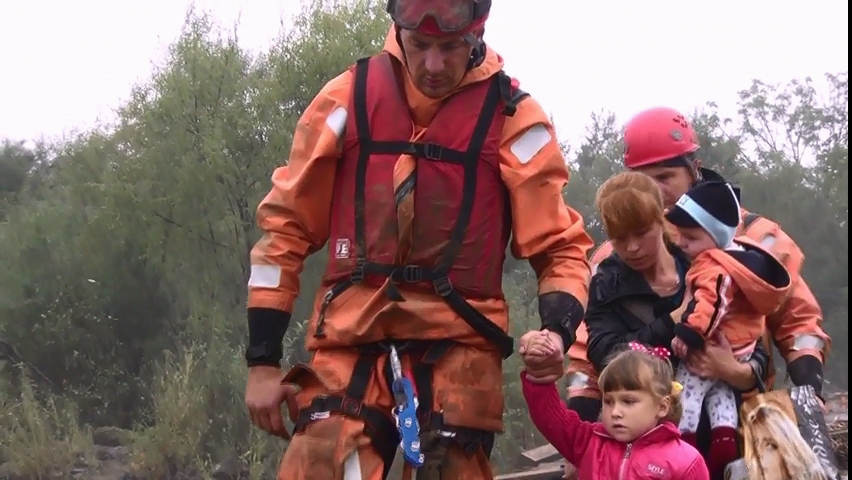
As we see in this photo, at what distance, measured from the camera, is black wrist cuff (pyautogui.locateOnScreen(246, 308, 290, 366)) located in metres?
3.61

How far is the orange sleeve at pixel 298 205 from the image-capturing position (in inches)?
143

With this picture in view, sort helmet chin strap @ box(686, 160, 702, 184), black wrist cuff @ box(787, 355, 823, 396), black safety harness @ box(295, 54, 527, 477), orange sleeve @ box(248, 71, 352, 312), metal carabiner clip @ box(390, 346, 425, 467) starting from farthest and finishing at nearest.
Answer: helmet chin strap @ box(686, 160, 702, 184) → black wrist cuff @ box(787, 355, 823, 396) → orange sleeve @ box(248, 71, 352, 312) → black safety harness @ box(295, 54, 527, 477) → metal carabiner clip @ box(390, 346, 425, 467)

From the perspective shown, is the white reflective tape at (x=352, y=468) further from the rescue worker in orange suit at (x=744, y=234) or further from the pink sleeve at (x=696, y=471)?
the rescue worker in orange suit at (x=744, y=234)

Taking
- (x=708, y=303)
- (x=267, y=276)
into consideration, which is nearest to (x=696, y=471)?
(x=708, y=303)

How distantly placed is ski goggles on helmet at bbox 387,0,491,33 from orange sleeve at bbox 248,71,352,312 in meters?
0.34

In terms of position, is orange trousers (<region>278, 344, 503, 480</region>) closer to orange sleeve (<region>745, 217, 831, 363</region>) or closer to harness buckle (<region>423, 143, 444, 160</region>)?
harness buckle (<region>423, 143, 444, 160</region>)

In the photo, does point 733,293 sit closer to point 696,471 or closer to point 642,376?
point 642,376

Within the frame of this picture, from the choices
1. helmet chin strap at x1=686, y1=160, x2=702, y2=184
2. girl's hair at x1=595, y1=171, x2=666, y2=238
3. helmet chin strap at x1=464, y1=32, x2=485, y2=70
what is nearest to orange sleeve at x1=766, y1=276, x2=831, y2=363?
helmet chin strap at x1=686, y1=160, x2=702, y2=184

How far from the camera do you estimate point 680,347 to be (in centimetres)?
389

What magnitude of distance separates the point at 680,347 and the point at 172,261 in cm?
1219

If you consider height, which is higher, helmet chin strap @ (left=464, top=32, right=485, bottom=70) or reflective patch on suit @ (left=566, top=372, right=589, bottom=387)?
helmet chin strap @ (left=464, top=32, right=485, bottom=70)

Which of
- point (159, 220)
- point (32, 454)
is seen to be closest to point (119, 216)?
point (159, 220)

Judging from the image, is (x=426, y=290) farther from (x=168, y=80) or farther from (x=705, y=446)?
(x=168, y=80)

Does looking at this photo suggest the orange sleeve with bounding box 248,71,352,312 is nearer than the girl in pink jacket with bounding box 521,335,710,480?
No
